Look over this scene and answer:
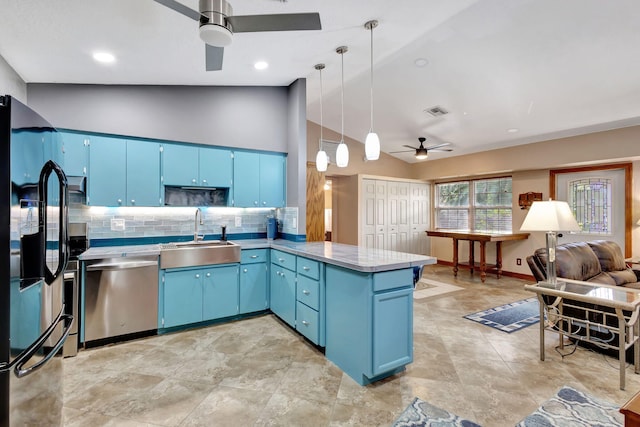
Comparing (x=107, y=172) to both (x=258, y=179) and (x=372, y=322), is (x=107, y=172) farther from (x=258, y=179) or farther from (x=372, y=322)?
(x=372, y=322)

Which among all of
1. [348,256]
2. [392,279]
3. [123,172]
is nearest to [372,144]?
[348,256]

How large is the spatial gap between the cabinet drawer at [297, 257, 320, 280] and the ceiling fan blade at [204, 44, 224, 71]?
1.85 m

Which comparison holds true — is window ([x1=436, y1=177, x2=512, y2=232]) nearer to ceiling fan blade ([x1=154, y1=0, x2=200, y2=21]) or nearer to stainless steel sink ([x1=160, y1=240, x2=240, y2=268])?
stainless steel sink ([x1=160, y1=240, x2=240, y2=268])

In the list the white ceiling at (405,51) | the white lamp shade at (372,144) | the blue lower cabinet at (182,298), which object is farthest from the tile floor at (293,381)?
the white ceiling at (405,51)

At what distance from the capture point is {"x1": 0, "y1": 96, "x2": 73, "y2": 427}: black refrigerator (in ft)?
3.96

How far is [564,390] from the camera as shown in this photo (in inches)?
87.3

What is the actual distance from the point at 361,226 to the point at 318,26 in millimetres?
4788

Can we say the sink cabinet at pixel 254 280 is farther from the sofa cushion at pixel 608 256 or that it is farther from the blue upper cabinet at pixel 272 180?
the sofa cushion at pixel 608 256

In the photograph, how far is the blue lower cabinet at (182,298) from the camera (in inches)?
125

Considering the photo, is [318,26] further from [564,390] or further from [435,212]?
[435,212]

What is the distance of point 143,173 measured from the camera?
3404 mm

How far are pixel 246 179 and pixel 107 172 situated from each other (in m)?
1.52

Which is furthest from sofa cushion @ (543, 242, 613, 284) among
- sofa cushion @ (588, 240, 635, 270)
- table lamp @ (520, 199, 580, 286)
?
table lamp @ (520, 199, 580, 286)

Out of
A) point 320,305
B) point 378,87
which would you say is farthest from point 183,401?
point 378,87
